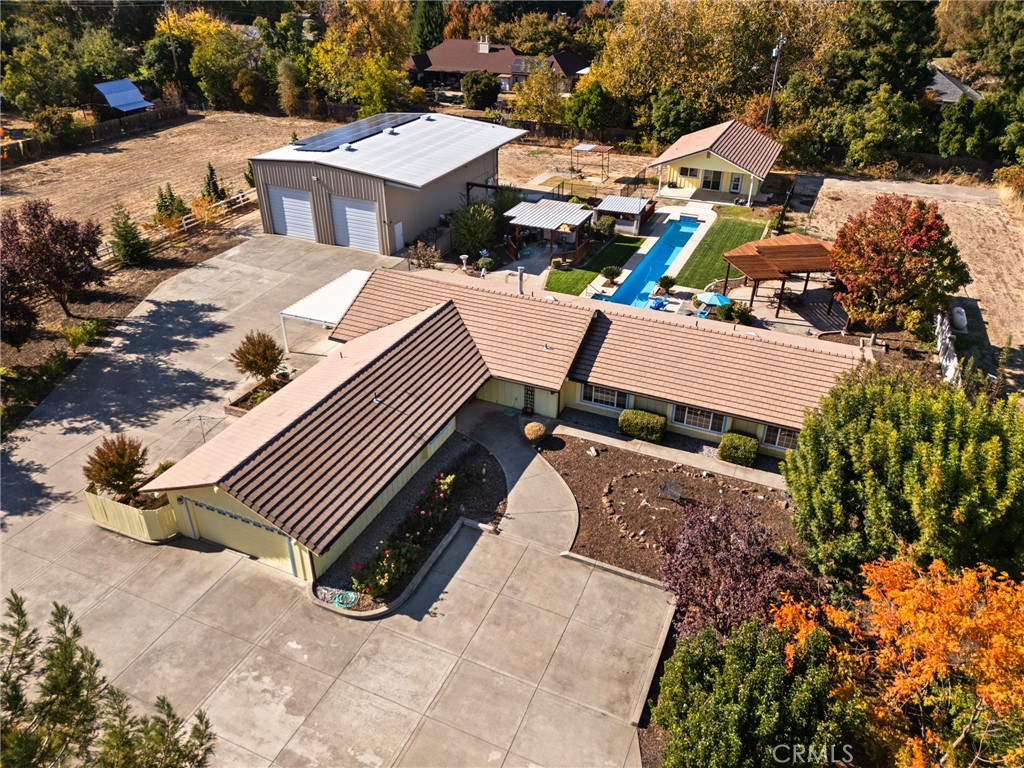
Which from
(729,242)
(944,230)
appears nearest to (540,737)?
(944,230)

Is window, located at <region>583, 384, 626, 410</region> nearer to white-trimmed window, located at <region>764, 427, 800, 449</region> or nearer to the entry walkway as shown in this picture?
the entry walkway

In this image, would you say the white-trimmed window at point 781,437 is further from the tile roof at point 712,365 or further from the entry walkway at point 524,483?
the entry walkway at point 524,483

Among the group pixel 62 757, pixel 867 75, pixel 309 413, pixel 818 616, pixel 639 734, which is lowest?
pixel 639 734

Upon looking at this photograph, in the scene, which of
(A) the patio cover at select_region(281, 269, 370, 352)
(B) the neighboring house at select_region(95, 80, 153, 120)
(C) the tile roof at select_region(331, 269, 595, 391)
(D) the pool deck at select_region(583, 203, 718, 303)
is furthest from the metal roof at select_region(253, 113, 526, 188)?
(B) the neighboring house at select_region(95, 80, 153, 120)

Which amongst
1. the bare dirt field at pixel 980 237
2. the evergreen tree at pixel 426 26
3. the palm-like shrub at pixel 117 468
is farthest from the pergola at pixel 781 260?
the evergreen tree at pixel 426 26

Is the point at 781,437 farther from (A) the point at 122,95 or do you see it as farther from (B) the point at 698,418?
(A) the point at 122,95

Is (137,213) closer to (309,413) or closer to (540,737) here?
(309,413)
